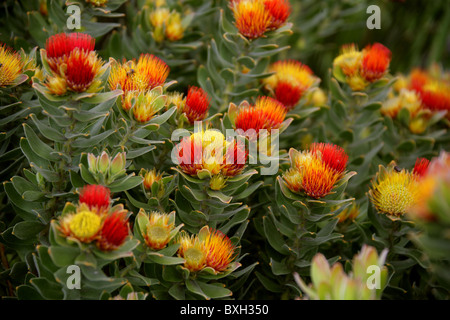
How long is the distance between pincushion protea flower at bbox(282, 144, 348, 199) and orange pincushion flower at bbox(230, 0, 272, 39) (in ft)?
1.22

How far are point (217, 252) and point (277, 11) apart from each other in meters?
0.63

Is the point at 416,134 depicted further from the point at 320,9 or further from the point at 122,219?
the point at 122,219

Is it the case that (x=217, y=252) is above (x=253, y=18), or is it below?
below

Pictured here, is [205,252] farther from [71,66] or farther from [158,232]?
[71,66]

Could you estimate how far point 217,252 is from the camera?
849 mm

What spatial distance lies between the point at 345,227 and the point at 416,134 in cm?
45

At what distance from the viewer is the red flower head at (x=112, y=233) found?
0.71m

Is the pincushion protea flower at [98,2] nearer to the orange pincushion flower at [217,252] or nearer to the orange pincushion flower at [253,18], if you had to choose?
the orange pincushion flower at [253,18]

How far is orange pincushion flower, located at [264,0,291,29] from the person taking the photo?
43.8 inches

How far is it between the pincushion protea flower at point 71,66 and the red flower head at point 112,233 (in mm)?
266

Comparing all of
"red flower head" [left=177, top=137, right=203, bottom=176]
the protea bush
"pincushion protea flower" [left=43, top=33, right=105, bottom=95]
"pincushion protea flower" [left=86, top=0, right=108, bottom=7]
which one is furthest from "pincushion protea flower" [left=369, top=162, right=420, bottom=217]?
"pincushion protea flower" [left=86, top=0, right=108, bottom=7]

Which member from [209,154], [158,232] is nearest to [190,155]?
[209,154]

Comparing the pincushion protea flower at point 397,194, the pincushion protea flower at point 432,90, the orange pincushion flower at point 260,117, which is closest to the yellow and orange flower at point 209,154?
the orange pincushion flower at point 260,117

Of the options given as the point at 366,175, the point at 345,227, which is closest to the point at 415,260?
the point at 345,227
